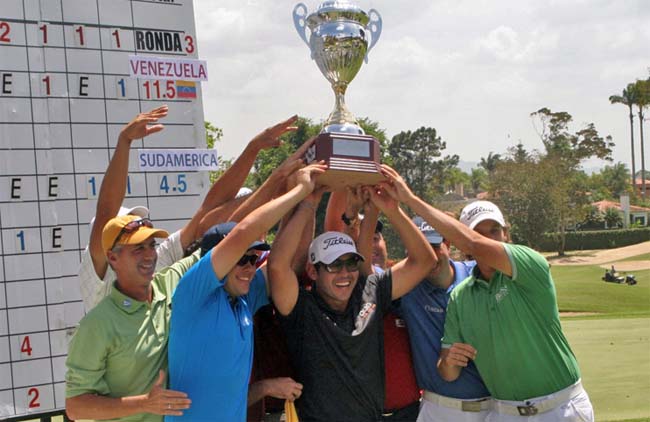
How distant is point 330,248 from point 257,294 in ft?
1.37

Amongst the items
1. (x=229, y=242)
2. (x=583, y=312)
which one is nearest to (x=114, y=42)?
(x=229, y=242)

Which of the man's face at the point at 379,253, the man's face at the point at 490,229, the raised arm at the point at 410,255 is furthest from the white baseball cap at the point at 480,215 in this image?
the man's face at the point at 379,253

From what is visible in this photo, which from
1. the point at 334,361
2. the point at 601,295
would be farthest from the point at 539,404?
the point at 601,295

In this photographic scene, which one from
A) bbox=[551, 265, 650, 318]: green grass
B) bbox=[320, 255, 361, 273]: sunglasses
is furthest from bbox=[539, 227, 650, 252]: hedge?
bbox=[320, 255, 361, 273]: sunglasses

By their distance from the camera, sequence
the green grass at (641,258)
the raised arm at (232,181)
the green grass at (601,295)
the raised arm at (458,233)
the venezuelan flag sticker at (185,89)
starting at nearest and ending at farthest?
the raised arm at (458,233) → the raised arm at (232,181) → the venezuelan flag sticker at (185,89) → the green grass at (601,295) → the green grass at (641,258)

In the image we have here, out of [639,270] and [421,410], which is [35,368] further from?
[639,270]

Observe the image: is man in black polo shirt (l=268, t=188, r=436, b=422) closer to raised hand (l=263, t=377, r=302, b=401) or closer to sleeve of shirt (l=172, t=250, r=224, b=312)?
raised hand (l=263, t=377, r=302, b=401)

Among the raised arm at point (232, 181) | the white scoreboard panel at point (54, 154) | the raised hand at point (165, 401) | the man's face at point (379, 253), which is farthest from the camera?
the white scoreboard panel at point (54, 154)

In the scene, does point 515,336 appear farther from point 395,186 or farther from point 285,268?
point 285,268

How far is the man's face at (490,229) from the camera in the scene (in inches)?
149

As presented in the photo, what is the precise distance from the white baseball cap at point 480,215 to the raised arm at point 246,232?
3.20ft

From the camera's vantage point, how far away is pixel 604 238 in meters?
52.0

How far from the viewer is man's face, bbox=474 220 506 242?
3.77 m

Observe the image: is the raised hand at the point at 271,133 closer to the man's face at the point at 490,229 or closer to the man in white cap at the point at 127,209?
the man in white cap at the point at 127,209
